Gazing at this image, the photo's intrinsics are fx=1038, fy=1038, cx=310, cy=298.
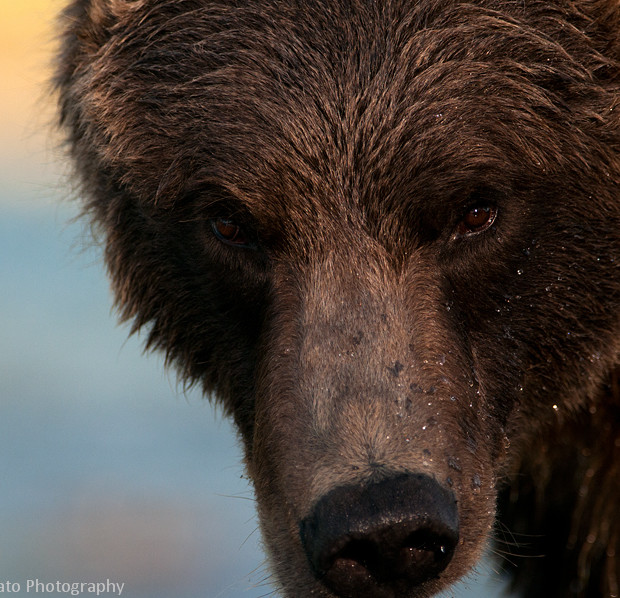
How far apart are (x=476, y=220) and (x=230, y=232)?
93 cm

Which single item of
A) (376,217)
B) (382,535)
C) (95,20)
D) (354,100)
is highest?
(95,20)

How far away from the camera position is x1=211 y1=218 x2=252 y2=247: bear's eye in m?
3.93

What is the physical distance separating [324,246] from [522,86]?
929 mm

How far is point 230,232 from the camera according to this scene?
3951 mm

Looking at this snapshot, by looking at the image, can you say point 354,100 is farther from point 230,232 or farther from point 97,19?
point 97,19

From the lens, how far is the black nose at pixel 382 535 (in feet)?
9.87

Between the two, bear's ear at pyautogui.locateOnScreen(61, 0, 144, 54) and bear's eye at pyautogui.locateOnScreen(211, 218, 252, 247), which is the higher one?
bear's ear at pyautogui.locateOnScreen(61, 0, 144, 54)

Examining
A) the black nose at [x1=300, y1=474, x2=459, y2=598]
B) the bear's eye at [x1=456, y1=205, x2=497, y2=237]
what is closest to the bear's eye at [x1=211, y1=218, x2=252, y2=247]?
the bear's eye at [x1=456, y1=205, x2=497, y2=237]

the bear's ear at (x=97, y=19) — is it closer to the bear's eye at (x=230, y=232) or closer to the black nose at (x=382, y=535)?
the bear's eye at (x=230, y=232)

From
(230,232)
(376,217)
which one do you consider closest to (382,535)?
(376,217)

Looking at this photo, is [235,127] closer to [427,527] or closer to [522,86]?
[522,86]

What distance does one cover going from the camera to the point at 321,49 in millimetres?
3713

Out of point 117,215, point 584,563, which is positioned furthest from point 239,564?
point 117,215

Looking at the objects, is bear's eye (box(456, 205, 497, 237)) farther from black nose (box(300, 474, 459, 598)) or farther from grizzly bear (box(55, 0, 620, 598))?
black nose (box(300, 474, 459, 598))
